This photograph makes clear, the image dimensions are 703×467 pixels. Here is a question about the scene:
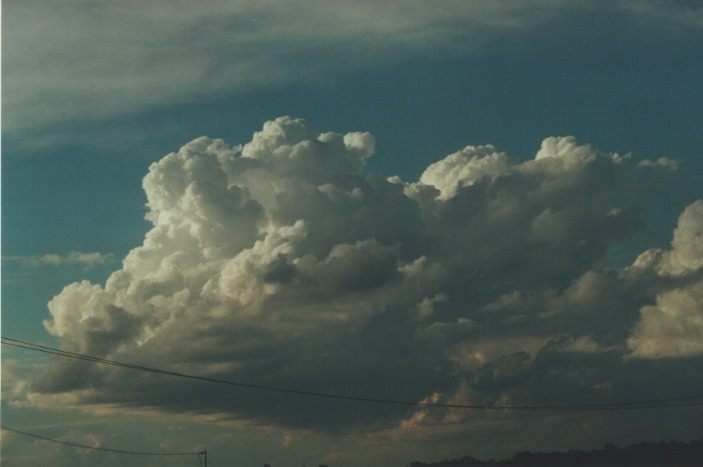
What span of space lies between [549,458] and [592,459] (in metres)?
7.10

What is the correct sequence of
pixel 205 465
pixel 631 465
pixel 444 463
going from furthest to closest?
pixel 205 465, pixel 444 463, pixel 631 465

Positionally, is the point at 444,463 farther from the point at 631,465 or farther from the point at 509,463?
the point at 631,465

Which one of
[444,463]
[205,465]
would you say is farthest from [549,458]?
[205,465]

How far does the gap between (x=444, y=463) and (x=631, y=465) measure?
33.6 m

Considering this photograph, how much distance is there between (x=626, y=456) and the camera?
151750 millimetres

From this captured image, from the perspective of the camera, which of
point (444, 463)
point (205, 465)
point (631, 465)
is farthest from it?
point (205, 465)

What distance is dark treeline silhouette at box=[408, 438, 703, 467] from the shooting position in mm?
147250

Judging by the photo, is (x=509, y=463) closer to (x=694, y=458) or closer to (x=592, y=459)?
(x=592, y=459)

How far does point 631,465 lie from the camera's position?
146m

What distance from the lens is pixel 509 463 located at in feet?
503

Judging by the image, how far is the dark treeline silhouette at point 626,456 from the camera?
14725cm

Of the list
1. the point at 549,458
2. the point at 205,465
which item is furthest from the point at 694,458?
the point at 205,465

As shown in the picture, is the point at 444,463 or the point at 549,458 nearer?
the point at 549,458

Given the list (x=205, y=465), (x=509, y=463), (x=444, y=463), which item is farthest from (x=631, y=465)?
(x=205, y=465)
